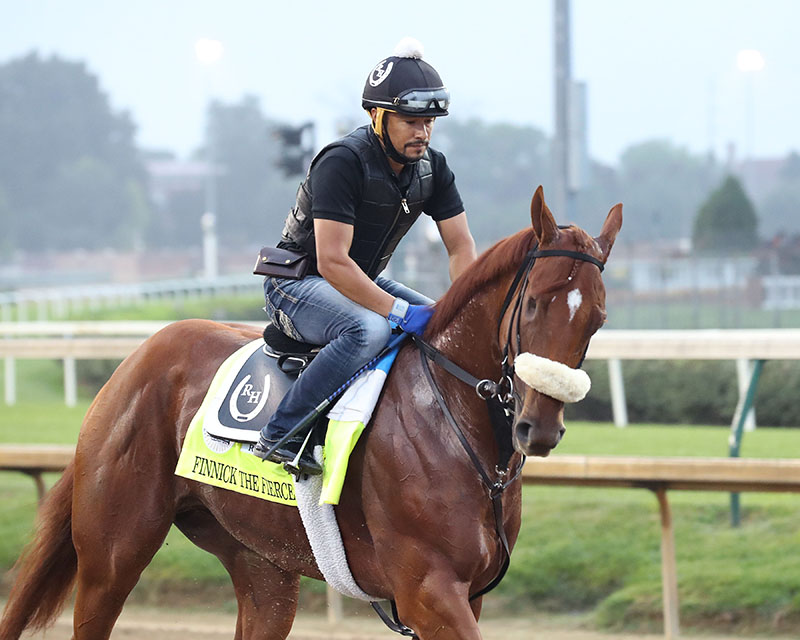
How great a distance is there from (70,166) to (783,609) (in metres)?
61.4

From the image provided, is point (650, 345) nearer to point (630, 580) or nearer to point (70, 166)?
point (630, 580)

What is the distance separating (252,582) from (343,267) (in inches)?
57.5

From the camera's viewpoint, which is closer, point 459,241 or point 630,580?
point 459,241

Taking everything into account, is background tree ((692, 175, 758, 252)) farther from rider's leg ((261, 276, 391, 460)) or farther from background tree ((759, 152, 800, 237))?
rider's leg ((261, 276, 391, 460))

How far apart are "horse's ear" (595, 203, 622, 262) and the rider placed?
653 mm

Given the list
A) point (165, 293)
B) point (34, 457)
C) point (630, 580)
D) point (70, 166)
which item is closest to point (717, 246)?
point (630, 580)

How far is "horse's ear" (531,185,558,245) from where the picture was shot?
310cm

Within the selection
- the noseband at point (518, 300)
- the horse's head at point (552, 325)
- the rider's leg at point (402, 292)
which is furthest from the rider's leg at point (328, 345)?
the horse's head at point (552, 325)

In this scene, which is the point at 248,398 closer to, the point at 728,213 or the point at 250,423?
the point at 250,423

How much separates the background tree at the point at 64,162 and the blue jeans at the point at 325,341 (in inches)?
2258

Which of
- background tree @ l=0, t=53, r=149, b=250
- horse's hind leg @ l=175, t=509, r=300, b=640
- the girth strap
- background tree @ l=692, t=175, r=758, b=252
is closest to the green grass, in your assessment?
horse's hind leg @ l=175, t=509, r=300, b=640

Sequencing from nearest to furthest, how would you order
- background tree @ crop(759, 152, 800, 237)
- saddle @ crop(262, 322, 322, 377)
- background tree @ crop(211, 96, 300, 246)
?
1. saddle @ crop(262, 322, 322, 377)
2. background tree @ crop(759, 152, 800, 237)
3. background tree @ crop(211, 96, 300, 246)

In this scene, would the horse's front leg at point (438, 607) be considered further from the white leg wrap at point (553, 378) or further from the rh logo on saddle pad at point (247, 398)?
the rh logo on saddle pad at point (247, 398)

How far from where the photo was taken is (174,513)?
167 inches
